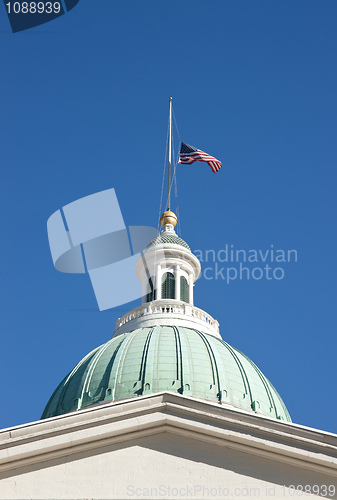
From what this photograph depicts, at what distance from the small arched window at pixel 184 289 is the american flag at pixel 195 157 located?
265 inches

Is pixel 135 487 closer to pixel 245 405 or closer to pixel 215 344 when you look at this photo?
pixel 245 405

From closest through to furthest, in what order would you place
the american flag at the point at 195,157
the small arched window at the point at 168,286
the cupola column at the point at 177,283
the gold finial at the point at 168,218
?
the american flag at the point at 195,157
the cupola column at the point at 177,283
the small arched window at the point at 168,286
the gold finial at the point at 168,218

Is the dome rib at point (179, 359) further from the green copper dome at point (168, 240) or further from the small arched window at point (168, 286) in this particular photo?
the green copper dome at point (168, 240)

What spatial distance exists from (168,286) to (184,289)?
3.05ft

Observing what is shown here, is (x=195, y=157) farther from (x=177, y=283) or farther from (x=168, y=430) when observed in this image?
(x=168, y=430)

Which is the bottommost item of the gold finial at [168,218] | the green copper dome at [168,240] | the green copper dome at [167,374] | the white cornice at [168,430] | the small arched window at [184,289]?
the white cornice at [168,430]

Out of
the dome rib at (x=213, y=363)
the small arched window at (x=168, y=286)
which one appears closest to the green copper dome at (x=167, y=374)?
the dome rib at (x=213, y=363)

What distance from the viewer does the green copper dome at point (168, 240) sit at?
2237 inches

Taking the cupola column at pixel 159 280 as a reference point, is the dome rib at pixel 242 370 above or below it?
below

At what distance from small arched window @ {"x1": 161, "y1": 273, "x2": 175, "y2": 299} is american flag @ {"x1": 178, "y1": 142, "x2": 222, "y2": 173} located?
682 centimetres

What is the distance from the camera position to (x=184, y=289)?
5472 cm

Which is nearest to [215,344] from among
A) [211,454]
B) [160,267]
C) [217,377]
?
[217,377]

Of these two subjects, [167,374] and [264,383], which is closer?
[167,374]

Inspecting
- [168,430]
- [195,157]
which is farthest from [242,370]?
[168,430]
